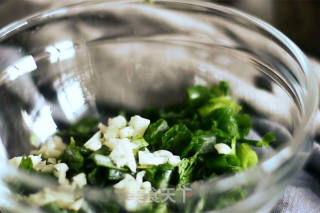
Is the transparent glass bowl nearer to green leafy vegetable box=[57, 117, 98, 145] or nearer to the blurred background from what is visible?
green leafy vegetable box=[57, 117, 98, 145]

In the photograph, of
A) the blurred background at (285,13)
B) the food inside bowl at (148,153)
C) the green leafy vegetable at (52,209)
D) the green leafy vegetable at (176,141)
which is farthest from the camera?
the blurred background at (285,13)

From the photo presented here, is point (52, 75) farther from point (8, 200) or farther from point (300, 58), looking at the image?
point (300, 58)

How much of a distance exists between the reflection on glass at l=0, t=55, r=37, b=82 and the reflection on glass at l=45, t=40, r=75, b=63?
58mm

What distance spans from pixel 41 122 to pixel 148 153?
326 mm

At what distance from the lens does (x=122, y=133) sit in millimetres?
1083

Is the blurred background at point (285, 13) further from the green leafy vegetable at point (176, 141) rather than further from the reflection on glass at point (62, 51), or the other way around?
the green leafy vegetable at point (176, 141)

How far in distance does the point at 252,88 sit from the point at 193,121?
174 millimetres

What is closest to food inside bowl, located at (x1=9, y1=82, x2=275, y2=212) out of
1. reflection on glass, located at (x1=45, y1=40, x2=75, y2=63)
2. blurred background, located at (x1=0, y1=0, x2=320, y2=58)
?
reflection on glass, located at (x1=45, y1=40, x2=75, y2=63)

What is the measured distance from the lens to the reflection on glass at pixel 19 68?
3.78ft

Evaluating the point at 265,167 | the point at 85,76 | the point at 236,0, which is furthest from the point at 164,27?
the point at 236,0

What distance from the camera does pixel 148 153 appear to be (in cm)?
101

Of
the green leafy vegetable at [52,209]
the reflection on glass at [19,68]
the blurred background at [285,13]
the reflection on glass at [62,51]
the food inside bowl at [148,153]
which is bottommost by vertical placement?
the green leafy vegetable at [52,209]

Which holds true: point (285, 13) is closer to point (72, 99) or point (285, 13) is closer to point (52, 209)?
point (72, 99)

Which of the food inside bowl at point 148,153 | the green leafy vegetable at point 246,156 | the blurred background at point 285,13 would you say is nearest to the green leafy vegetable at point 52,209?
the food inside bowl at point 148,153
